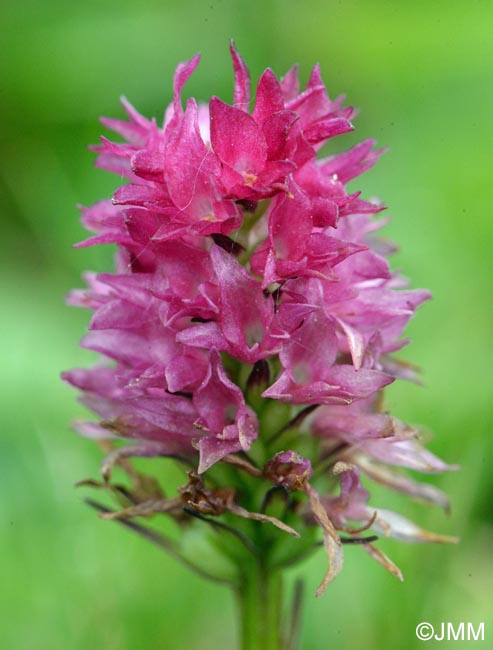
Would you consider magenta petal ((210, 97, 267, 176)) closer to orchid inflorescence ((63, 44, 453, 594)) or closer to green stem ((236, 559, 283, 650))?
orchid inflorescence ((63, 44, 453, 594))

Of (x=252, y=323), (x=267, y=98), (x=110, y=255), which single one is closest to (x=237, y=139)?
(x=267, y=98)

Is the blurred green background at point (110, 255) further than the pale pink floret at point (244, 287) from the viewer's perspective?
Yes

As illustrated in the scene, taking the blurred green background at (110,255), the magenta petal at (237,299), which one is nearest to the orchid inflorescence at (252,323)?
the magenta petal at (237,299)

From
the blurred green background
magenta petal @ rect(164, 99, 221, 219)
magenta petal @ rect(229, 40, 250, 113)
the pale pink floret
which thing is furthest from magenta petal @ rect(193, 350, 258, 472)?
the blurred green background

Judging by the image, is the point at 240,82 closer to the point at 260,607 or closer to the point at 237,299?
the point at 237,299

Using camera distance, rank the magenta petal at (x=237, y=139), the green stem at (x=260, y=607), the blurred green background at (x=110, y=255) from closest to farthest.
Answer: the magenta petal at (x=237, y=139), the green stem at (x=260, y=607), the blurred green background at (x=110, y=255)

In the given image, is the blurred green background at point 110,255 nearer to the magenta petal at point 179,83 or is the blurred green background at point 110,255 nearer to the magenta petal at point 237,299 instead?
the magenta petal at point 237,299
